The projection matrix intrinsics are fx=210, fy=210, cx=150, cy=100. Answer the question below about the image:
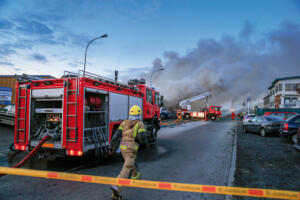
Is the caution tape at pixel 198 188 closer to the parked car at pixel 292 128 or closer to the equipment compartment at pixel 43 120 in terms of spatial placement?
the equipment compartment at pixel 43 120

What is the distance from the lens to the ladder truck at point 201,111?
34.9 metres

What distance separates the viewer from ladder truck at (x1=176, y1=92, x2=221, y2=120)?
34.9m

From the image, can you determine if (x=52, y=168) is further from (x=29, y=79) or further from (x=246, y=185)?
(x=246, y=185)

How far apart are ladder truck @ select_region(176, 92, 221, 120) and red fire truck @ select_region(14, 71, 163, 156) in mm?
27859

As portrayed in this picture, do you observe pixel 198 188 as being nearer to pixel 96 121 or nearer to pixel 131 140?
pixel 131 140

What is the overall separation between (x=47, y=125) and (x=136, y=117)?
137 inches

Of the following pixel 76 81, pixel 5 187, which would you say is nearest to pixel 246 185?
Answer: pixel 76 81

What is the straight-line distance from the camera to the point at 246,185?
432 centimetres

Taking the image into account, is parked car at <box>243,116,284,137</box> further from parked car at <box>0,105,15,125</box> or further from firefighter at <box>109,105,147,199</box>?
parked car at <box>0,105,15,125</box>

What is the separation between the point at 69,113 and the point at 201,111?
3223 cm

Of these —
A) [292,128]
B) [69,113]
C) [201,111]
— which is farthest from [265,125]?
[201,111]

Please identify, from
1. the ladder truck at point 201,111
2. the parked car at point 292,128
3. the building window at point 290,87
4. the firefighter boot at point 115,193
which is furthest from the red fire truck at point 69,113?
the building window at point 290,87

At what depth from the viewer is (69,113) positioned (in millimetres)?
5297

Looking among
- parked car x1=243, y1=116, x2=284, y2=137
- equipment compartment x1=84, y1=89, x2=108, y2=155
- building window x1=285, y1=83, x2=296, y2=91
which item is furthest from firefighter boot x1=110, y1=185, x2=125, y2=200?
building window x1=285, y1=83, x2=296, y2=91
